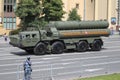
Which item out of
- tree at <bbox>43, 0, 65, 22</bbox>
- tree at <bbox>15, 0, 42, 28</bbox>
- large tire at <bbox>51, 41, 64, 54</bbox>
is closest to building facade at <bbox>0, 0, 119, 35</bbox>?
tree at <bbox>15, 0, 42, 28</bbox>

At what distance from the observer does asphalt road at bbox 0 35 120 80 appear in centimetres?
2862

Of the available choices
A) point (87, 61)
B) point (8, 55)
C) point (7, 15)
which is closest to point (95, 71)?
point (87, 61)

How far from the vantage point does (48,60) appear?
3944 cm

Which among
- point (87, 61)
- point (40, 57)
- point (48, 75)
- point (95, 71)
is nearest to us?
point (48, 75)

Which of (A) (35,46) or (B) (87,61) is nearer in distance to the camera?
(B) (87,61)

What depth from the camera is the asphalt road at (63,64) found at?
28625 mm

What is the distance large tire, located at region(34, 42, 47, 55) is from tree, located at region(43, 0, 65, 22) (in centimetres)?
2935

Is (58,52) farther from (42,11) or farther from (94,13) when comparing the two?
(94,13)

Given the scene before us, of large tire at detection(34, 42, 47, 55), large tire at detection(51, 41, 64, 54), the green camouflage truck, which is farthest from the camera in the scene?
large tire at detection(51, 41, 64, 54)

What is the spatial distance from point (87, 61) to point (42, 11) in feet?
125

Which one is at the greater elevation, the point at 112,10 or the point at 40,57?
the point at 112,10

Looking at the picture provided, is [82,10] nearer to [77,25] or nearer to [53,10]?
[53,10]

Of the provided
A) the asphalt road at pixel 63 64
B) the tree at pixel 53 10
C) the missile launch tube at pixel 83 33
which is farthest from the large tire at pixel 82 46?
the tree at pixel 53 10

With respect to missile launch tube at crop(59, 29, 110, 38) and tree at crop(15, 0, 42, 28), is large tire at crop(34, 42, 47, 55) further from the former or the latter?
tree at crop(15, 0, 42, 28)
